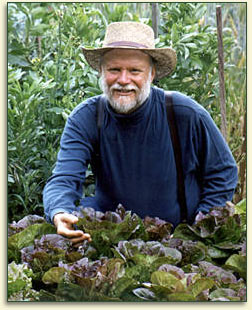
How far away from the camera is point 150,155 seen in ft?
7.77

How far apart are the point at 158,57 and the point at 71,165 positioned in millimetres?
590

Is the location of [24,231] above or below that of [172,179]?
below

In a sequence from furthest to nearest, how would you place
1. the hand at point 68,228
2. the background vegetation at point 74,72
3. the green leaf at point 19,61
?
the green leaf at point 19,61
the background vegetation at point 74,72
the hand at point 68,228

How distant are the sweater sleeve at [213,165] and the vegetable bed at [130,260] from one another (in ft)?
0.92

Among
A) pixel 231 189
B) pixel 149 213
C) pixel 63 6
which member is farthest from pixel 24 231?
pixel 63 6

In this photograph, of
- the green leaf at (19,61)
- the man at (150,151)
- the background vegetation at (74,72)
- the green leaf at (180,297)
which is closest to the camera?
the green leaf at (180,297)

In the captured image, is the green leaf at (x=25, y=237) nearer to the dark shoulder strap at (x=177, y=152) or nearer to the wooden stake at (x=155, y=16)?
the dark shoulder strap at (x=177, y=152)

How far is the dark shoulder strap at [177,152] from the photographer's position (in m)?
2.37

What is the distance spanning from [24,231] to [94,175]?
0.59 metres

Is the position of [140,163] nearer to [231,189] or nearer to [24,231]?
[231,189]

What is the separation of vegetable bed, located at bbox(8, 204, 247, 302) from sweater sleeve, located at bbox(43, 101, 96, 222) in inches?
4.2

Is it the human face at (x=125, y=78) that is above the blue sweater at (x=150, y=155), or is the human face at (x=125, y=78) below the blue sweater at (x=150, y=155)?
above

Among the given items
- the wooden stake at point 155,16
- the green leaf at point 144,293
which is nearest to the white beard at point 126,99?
the wooden stake at point 155,16
